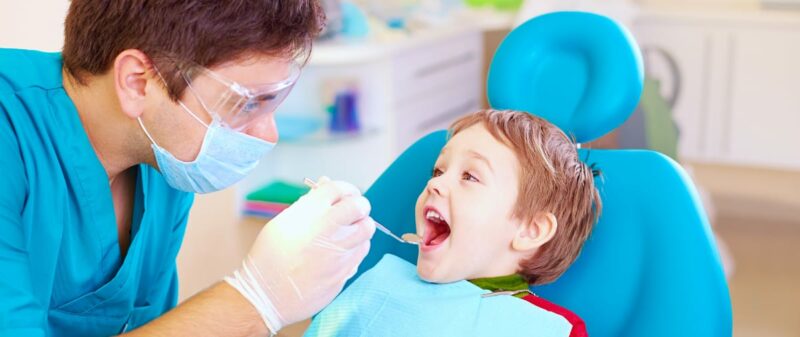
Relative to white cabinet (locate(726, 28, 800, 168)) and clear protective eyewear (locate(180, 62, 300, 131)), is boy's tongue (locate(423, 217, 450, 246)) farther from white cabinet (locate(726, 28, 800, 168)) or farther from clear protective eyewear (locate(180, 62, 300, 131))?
white cabinet (locate(726, 28, 800, 168))

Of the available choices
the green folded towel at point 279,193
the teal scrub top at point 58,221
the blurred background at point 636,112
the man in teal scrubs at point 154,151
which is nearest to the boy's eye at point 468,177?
the man in teal scrubs at point 154,151

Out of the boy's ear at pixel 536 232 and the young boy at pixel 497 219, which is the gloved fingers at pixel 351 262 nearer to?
the young boy at pixel 497 219

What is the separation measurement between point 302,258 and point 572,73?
2.03ft

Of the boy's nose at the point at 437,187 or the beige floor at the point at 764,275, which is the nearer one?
the boy's nose at the point at 437,187

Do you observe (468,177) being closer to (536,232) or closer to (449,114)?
(536,232)

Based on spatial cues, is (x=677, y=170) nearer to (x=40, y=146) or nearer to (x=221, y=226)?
(x=40, y=146)

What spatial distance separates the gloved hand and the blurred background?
1.53 m

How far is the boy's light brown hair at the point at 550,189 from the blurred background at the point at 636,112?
4.85 ft

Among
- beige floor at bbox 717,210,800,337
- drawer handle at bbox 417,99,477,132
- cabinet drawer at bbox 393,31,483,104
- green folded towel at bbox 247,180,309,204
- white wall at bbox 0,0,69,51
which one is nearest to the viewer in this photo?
white wall at bbox 0,0,69,51

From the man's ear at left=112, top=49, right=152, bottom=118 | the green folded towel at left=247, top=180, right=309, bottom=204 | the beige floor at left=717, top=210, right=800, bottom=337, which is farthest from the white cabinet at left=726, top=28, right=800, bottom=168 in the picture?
the man's ear at left=112, top=49, right=152, bottom=118

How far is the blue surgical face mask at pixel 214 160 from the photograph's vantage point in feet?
4.78

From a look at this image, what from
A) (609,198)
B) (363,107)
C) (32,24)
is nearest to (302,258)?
(609,198)

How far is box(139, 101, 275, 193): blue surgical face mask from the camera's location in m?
1.46

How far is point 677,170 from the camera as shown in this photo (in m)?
1.59
